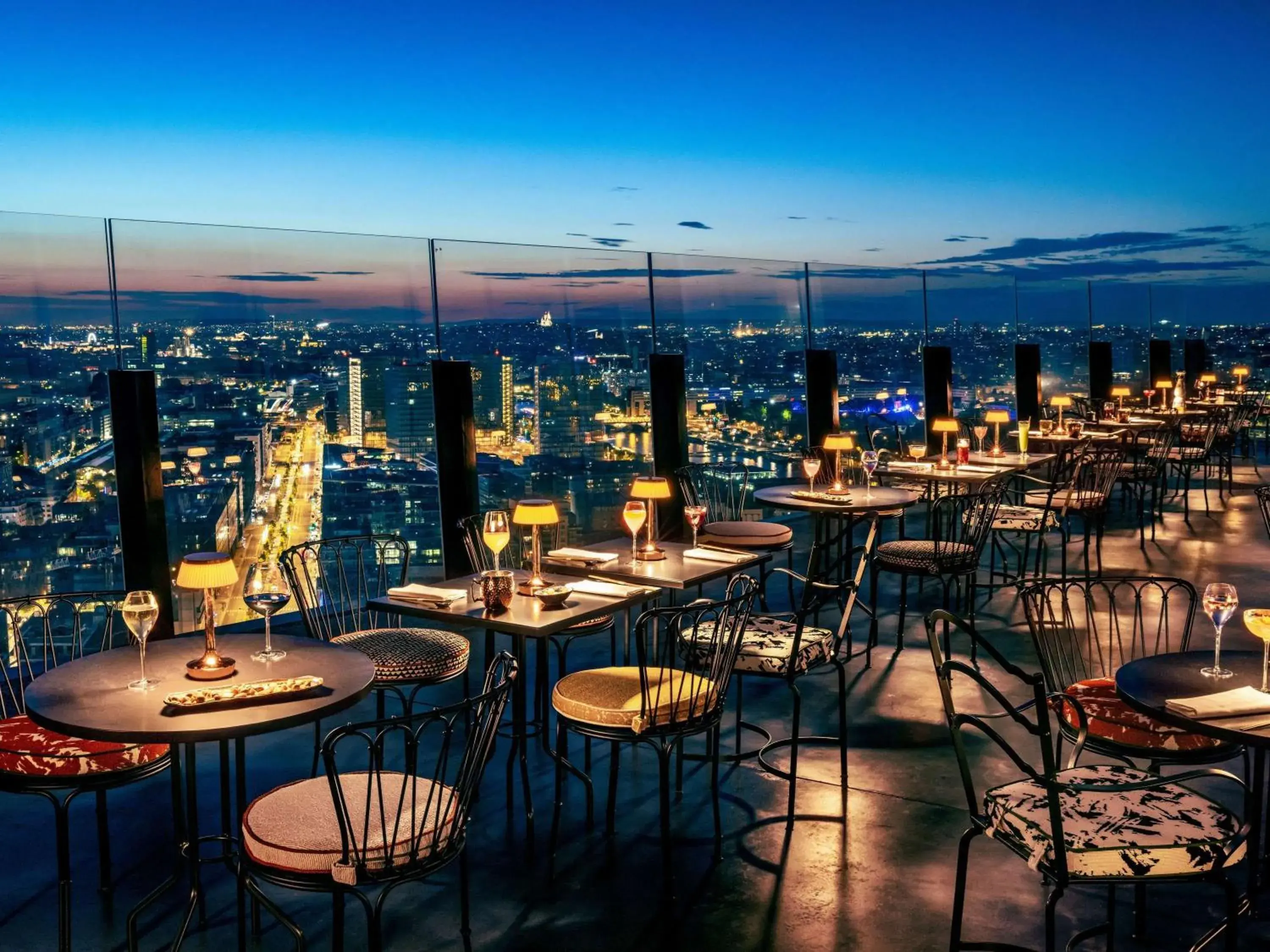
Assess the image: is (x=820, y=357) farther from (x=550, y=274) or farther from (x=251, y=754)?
(x=251, y=754)

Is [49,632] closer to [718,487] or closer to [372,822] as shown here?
[372,822]

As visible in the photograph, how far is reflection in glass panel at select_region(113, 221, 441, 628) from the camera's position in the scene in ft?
16.2

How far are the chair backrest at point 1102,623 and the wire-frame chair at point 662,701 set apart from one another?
0.94 metres

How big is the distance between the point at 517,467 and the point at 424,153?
14.5ft

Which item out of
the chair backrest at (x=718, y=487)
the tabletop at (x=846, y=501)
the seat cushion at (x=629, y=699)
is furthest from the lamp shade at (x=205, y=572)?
the chair backrest at (x=718, y=487)

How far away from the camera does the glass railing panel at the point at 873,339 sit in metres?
9.46

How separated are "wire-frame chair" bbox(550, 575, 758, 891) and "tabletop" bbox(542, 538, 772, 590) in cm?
37

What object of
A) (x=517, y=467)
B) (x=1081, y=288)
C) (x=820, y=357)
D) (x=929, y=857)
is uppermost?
(x=1081, y=288)

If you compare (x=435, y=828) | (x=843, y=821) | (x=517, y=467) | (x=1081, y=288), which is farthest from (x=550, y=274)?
(x=1081, y=288)

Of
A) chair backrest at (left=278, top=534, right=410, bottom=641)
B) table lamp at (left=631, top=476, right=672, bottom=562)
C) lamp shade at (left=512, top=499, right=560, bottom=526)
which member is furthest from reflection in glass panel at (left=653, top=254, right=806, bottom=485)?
lamp shade at (left=512, top=499, right=560, bottom=526)

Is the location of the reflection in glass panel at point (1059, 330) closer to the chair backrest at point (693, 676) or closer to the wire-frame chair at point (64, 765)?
the chair backrest at point (693, 676)

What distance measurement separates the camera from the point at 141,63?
752 cm

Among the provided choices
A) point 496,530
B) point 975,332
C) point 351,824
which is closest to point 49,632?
point 496,530

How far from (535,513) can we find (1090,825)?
2.21 metres
